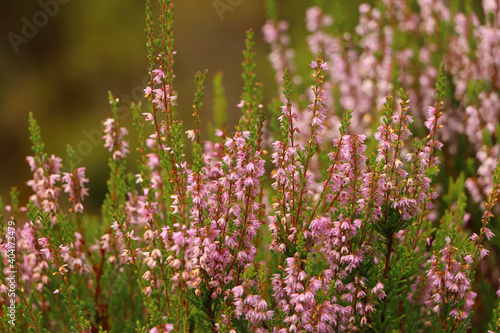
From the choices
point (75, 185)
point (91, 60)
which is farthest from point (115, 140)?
point (91, 60)

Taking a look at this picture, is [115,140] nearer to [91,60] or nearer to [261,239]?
[261,239]

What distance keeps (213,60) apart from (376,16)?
6.52 metres

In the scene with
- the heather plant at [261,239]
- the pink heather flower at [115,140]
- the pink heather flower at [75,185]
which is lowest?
the heather plant at [261,239]

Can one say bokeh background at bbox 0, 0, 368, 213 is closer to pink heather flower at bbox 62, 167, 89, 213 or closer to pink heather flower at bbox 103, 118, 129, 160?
pink heather flower at bbox 103, 118, 129, 160

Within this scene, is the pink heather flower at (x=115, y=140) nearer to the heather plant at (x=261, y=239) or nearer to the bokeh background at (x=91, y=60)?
the heather plant at (x=261, y=239)

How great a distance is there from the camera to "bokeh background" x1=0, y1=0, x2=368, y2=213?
11.4m

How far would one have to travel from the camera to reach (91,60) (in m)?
11.6

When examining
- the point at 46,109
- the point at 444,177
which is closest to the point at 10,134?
the point at 46,109

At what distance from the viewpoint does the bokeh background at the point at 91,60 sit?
11367mm

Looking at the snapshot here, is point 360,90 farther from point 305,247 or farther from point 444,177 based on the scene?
point 305,247

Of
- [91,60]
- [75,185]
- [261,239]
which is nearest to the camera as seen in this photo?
[261,239]

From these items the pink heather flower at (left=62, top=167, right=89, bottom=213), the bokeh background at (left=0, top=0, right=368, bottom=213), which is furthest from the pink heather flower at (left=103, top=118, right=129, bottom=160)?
the bokeh background at (left=0, top=0, right=368, bottom=213)

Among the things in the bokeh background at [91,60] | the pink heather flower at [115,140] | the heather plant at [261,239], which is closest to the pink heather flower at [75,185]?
the heather plant at [261,239]

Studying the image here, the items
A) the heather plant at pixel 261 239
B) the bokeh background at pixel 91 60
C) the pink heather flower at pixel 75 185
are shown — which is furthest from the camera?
the bokeh background at pixel 91 60
